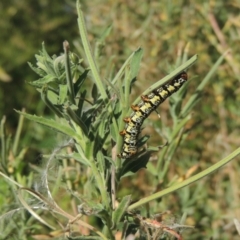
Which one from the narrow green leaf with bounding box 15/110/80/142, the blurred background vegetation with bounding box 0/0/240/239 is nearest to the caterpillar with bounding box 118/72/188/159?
the narrow green leaf with bounding box 15/110/80/142

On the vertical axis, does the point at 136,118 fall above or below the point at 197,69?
below

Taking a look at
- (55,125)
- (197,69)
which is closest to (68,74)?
(55,125)

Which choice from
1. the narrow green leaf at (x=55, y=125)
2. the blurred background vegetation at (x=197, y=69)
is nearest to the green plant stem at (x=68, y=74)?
the narrow green leaf at (x=55, y=125)

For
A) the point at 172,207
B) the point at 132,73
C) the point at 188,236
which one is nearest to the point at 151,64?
the point at 172,207

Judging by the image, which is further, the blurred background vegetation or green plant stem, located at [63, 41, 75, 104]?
the blurred background vegetation

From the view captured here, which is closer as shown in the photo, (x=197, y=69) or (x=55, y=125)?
(x=55, y=125)

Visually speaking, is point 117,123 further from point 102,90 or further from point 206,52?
point 206,52

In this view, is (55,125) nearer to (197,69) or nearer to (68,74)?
(68,74)

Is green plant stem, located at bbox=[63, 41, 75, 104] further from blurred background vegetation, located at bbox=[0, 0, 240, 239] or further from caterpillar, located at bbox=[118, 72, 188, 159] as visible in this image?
blurred background vegetation, located at bbox=[0, 0, 240, 239]

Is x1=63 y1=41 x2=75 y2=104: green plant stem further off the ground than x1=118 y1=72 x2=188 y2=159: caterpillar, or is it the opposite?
x1=63 y1=41 x2=75 y2=104: green plant stem

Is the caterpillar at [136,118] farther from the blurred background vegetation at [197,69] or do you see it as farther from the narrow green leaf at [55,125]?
the blurred background vegetation at [197,69]

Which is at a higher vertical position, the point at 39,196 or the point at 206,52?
the point at 206,52
